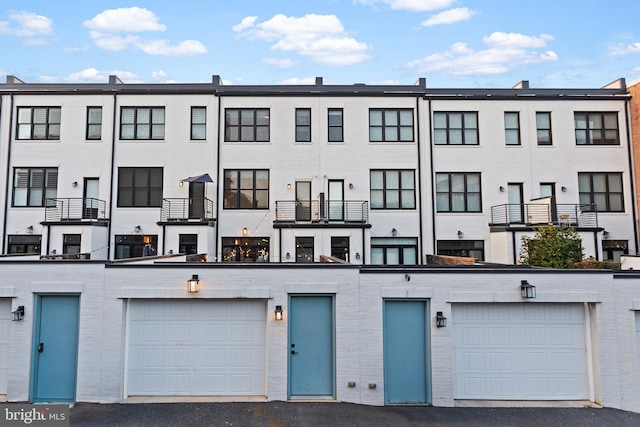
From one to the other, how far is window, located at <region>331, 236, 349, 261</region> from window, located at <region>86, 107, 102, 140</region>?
13.6 m

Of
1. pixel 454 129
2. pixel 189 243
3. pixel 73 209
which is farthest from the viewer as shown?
pixel 454 129

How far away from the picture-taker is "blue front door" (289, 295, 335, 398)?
8195 millimetres

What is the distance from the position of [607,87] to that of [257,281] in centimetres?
2391

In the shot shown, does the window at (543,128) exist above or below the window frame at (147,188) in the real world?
above

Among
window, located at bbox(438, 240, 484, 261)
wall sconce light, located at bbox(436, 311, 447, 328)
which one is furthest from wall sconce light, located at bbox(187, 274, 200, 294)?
window, located at bbox(438, 240, 484, 261)

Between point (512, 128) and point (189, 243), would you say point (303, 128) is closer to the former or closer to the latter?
point (189, 243)

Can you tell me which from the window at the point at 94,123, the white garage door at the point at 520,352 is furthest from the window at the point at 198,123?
the white garage door at the point at 520,352

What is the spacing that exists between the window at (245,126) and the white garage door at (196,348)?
1283cm

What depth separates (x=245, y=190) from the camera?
63.5 feet

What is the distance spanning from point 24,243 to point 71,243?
10.1 ft

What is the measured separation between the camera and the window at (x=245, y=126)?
19.6 m

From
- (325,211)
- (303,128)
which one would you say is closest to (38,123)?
(303,128)

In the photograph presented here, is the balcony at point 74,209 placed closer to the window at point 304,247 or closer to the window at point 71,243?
the window at point 71,243

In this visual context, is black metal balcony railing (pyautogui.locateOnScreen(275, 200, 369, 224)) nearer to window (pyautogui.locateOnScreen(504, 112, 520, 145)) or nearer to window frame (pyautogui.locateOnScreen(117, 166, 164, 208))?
window frame (pyautogui.locateOnScreen(117, 166, 164, 208))
